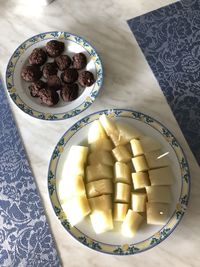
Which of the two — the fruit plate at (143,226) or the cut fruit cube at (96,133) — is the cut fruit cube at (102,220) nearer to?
the fruit plate at (143,226)

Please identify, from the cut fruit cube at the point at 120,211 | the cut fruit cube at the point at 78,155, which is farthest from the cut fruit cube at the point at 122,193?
the cut fruit cube at the point at 78,155

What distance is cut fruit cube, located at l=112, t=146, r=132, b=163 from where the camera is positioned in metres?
0.96

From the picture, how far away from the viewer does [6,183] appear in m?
1.03

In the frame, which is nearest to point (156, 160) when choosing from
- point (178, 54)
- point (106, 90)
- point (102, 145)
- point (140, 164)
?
point (140, 164)

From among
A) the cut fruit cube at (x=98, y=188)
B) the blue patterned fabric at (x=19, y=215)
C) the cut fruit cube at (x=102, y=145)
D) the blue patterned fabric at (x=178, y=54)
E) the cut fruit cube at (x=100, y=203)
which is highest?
the blue patterned fabric at (x=178, y=54)

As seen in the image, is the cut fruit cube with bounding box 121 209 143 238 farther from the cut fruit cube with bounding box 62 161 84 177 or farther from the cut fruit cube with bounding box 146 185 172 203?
the cut fruit cube with bounding box 62 161 84 177

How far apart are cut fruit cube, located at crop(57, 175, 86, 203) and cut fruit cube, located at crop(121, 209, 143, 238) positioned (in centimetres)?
13

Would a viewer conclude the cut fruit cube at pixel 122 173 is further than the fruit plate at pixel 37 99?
No

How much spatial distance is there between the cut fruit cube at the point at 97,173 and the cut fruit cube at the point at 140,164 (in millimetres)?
73

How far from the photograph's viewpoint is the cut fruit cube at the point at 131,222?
→ 0.90 meters

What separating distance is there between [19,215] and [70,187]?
0.18 m

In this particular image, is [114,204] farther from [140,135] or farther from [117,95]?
[117,95]

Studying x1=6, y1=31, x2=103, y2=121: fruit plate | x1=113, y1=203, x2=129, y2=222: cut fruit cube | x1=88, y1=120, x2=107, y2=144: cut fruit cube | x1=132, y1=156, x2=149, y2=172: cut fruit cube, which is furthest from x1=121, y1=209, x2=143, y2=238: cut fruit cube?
x1=6, y1=31, x2=103, y2=121: fruit plate

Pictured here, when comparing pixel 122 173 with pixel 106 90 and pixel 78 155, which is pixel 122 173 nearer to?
pixel 78 155
